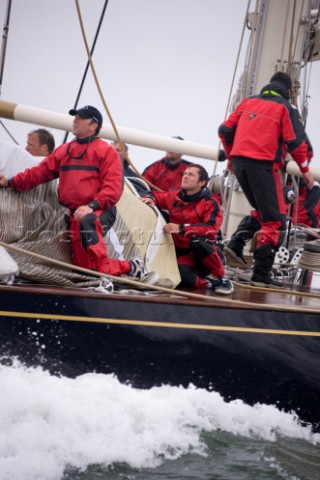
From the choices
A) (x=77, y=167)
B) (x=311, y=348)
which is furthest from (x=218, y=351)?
(x=77, y=167)

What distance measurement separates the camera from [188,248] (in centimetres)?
538

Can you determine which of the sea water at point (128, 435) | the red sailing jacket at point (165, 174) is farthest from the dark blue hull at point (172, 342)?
the red sailing jacket at point (165, 174)

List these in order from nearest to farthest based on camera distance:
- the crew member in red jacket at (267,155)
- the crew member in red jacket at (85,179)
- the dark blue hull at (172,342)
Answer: the dark blue hull at (172,342)
the crew member in red jacket at (85,179)
the crew member in red jacket at (267,155)

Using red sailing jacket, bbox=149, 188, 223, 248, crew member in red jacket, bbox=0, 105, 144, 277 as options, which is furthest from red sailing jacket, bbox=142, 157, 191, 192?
crew member in red jacket, bbox=0, 105, 144, 277

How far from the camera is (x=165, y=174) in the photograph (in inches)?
279

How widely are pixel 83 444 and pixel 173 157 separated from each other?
375 centimetres

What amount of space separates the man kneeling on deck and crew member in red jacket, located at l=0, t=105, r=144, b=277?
2.07ft

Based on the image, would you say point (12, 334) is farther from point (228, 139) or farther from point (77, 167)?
point (228, 139)

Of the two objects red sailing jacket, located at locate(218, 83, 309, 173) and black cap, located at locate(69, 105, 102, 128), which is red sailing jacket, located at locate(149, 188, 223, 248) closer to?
red sailing jacket, located at locate(218, 83, 309, 173)

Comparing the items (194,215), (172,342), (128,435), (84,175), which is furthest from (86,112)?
(128,435)

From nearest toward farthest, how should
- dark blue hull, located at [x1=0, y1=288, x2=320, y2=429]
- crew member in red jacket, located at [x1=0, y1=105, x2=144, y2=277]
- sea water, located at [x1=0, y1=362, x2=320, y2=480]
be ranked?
sea water, located at [x1=0, y1=362, x2=320, y2=480] → dark blue hull, located at [x1=0, y1=288, x2=320, y2=429] → crew member in red jacket, located at [x1=0, y1=105, x2=144, y2=277]

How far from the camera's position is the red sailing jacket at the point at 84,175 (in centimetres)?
464

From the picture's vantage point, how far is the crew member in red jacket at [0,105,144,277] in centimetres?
460

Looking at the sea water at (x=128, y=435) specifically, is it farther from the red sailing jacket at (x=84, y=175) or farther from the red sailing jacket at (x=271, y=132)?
the red sailing jacket at (x=271, y=132)
